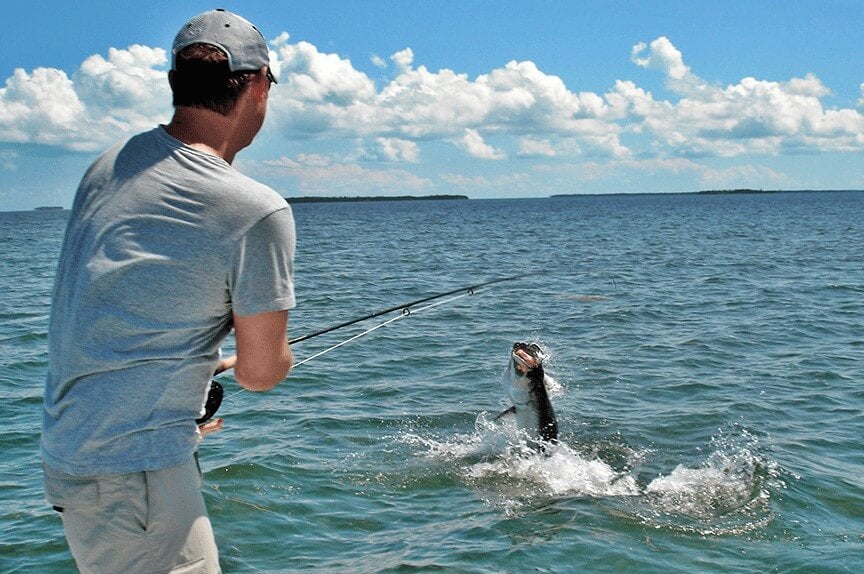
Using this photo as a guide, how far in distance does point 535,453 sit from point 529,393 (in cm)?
77

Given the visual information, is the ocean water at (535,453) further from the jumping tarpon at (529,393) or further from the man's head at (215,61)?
the man's head at (215,61)

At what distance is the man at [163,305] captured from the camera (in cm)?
260

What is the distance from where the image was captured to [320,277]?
96.9 ft

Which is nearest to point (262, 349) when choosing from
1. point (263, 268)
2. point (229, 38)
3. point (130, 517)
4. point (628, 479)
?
point (263, 268)

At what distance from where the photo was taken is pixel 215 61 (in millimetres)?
2705

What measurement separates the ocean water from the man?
158 inches

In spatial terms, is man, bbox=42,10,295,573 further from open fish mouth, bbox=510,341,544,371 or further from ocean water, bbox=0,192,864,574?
open fish mouth, bbox=510,341,544,371

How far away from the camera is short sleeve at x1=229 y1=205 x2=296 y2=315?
2586mm

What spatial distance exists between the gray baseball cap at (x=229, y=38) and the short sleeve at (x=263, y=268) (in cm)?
50

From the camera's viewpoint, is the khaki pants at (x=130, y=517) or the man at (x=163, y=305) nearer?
the man at (x=163, y=305)

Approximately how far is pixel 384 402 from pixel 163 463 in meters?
9.13

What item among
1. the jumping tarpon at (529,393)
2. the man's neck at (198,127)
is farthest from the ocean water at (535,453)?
the man's neck at (198,127)

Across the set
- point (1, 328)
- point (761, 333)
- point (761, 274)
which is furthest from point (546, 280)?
point (1, 328)

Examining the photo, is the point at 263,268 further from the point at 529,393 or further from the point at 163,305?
the point at 529,393
